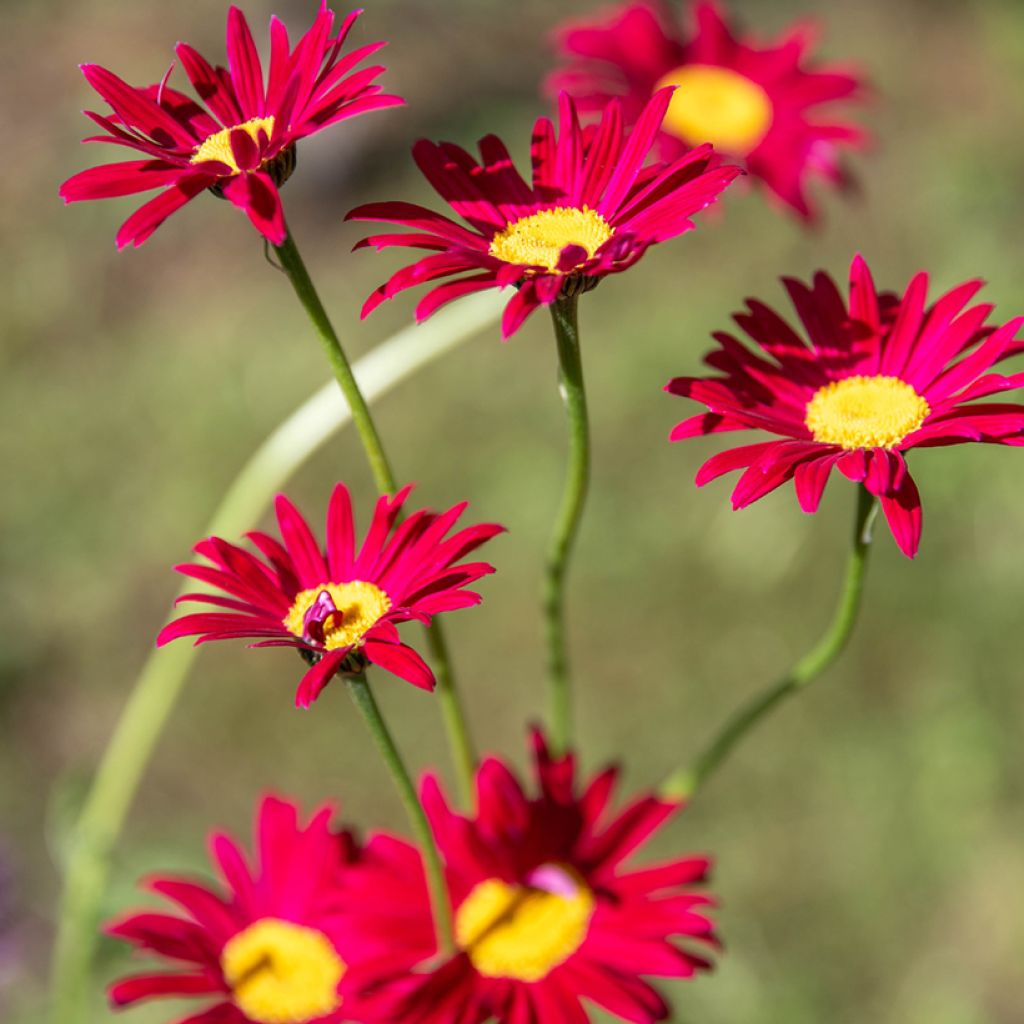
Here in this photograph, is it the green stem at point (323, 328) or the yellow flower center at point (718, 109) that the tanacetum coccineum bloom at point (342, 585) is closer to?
the green stem at point (323, 328)

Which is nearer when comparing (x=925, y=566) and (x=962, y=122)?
(x=925, y=566)

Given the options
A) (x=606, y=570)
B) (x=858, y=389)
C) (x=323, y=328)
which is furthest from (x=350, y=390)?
(x=606, y=570)

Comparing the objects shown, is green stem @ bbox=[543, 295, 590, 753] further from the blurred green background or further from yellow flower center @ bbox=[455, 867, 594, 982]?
the blurred green background

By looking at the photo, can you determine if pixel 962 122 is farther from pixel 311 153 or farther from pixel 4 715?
pixel 4 715

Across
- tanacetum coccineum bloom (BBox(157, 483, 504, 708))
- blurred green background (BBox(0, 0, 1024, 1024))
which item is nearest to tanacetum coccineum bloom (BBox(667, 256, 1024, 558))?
tanacetum coccineum bloom (BBox(157, 483, 504, 708))

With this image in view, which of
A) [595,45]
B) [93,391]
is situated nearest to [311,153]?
[93,391]

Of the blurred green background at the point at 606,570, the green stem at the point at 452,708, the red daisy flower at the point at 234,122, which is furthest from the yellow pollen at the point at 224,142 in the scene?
the blurred green background at the point at 606,570
